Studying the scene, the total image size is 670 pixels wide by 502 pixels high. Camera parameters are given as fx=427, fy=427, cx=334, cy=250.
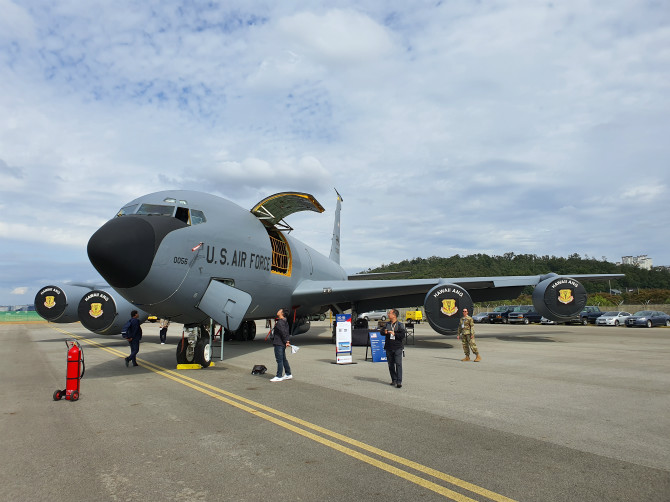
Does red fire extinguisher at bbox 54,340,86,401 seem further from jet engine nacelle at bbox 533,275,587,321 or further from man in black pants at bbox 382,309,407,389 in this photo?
jet engine nacelle at bbox 533,275,587,321

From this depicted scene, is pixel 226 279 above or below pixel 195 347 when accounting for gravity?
above

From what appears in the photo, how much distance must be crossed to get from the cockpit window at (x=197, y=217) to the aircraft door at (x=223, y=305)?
1.68 m

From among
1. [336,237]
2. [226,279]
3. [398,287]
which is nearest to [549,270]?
[336,237]

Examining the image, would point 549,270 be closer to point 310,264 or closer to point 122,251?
point 310,264

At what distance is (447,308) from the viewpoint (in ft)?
53.0

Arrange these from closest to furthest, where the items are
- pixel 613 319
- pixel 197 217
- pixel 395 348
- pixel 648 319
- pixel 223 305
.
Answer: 1. pixel 395 348
2. pixel 223 305
3. pixel 197 217
4. pixel 648 319
5. pixel 613 319

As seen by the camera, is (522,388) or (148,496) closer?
(148,496)

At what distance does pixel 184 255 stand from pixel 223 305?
1.74 metres

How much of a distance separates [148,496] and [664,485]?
15.2 ft

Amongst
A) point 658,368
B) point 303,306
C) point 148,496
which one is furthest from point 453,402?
point 303,306

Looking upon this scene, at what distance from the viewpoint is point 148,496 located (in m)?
3.77

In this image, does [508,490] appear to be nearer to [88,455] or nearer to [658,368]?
[88,455]

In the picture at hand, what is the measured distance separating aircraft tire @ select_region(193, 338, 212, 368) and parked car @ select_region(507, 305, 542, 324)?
3403 cm

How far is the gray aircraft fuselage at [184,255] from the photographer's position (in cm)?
928
